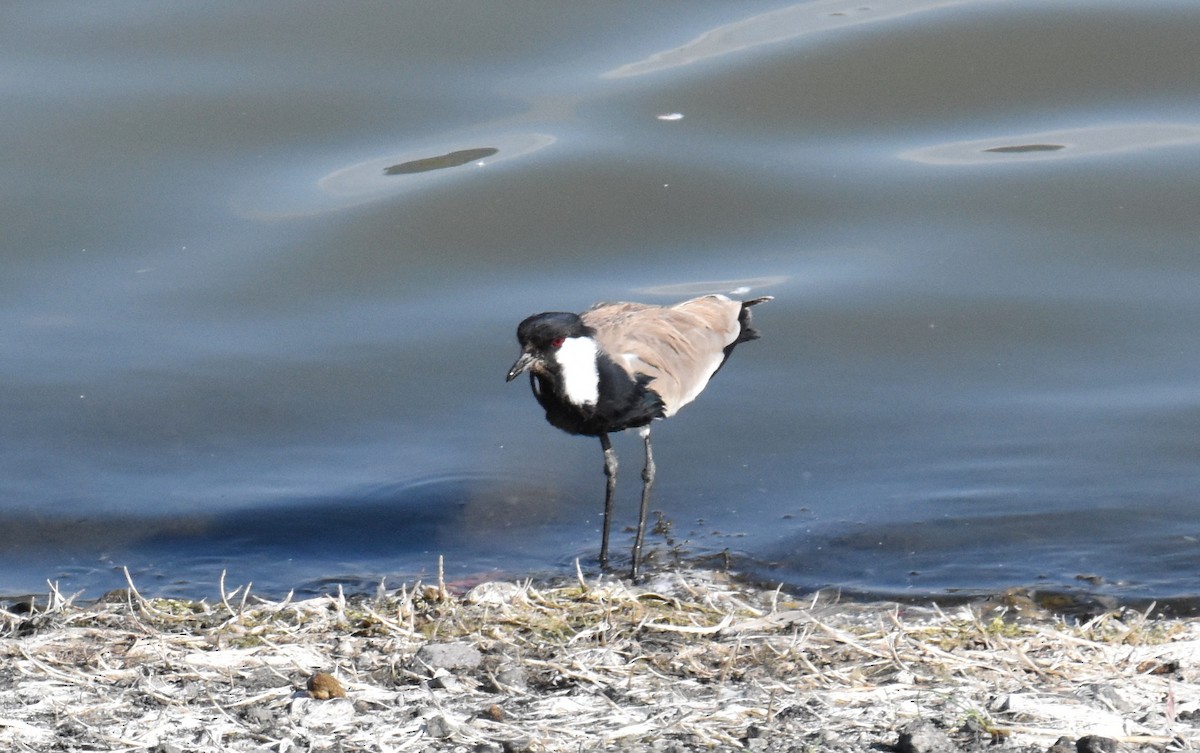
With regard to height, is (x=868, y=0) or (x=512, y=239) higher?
(x=868, y=0)

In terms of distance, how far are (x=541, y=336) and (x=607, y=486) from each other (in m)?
0.88

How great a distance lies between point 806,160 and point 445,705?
256 inches

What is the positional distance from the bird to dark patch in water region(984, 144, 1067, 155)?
363cm

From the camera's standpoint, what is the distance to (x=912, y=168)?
960 cm

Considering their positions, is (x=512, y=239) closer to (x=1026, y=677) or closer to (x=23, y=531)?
(x=23, y=531)

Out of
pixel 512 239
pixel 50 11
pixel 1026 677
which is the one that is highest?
pixel 50 11

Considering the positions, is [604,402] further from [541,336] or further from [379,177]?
[379,177]

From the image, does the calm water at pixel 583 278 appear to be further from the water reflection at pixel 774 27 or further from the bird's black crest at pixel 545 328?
the bird's black crest at pixel 545 328

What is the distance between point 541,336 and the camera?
5852 millimetres

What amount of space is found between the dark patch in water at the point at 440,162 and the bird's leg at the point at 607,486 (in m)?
3.75

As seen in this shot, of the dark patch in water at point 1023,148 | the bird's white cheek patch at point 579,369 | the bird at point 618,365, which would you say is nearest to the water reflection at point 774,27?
the dark patch in water at point 1023,148

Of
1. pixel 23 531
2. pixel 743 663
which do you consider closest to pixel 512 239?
pixel 23 531

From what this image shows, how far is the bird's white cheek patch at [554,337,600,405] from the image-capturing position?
5.93 meters

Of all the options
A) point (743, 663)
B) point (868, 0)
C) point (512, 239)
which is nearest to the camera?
point (743, 663)
